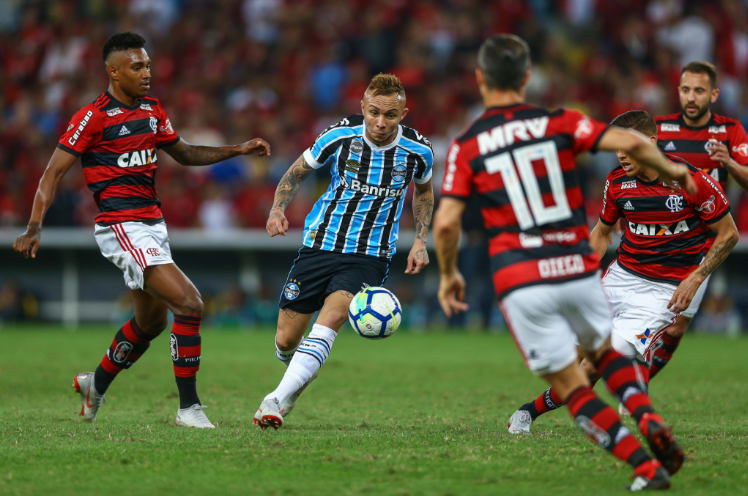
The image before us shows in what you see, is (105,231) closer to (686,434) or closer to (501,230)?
(501,230)

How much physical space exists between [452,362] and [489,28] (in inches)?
397

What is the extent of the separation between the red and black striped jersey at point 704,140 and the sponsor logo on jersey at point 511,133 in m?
3.99

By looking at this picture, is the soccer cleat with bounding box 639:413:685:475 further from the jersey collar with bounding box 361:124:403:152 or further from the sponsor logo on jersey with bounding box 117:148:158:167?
the sponsor logo on jersey with bounding box 117:148:158:167

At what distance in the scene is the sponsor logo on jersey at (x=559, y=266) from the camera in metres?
5.64

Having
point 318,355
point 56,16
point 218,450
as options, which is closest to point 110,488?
point 218,450

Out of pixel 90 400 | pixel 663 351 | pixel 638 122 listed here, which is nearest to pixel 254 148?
pixel 90 400

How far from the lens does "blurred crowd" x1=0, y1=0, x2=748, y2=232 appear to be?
20344mm

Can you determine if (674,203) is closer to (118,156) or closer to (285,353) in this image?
(285,353)

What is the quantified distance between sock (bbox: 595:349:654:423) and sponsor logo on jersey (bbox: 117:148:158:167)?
13.7 ft

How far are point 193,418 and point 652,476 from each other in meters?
3.85

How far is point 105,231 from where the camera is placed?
27.1ft

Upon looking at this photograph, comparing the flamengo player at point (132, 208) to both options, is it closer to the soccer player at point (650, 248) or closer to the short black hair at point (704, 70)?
the soccer player at point (650, 248)

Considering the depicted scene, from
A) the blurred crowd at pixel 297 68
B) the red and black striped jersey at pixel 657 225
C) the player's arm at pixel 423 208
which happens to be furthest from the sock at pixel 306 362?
the blurred crowd at pixel 297 68

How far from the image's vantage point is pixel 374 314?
7516 millimetres
